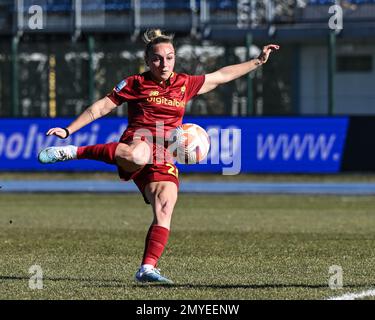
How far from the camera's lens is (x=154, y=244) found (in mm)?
9398

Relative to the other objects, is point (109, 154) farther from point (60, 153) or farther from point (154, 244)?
point (154, 244)

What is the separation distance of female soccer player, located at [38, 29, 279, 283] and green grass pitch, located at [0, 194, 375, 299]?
524mm

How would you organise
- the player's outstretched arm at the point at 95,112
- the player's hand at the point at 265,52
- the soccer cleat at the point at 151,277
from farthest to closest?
the player's hand at the point at 265,52 < the player's outstretched arm at the point at 95,112 < the soccer cleat at the point at 151,277

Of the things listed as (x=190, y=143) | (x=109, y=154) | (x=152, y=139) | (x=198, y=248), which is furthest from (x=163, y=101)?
(x=198, y=248)

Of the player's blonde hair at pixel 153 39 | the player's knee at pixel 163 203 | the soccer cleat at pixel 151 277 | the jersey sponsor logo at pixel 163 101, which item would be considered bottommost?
the soccer cleat at pixel 151 277

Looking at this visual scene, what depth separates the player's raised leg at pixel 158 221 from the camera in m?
9.38

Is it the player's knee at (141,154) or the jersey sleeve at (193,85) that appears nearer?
the player's knee at (141,154)

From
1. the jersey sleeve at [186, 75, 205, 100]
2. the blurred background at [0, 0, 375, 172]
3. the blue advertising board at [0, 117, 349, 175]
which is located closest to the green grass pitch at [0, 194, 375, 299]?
the jersey sleeve at [186, 75, 205, 100]

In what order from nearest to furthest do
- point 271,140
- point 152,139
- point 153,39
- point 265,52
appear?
point 153,39 < point 152,139 < point 265,52 < point 271,140

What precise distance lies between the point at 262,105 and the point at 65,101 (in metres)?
5.80

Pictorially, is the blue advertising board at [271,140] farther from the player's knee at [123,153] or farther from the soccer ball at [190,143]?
the player's knee at [123,153]

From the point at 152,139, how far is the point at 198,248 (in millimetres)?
3522

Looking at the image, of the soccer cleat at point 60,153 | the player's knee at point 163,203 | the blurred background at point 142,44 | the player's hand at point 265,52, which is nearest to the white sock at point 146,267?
the player's knee at point 163,203
